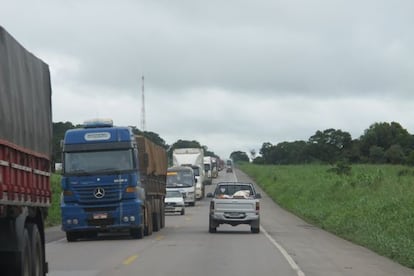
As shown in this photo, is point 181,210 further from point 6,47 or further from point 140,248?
point 6,47

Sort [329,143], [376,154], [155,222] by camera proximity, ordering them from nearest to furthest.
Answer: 1. [155,222]
2. [376,154]
3. [329,143]

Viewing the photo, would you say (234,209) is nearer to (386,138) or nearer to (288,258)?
(288,258)

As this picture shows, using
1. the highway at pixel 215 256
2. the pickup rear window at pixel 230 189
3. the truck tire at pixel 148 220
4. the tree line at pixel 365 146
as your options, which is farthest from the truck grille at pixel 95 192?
the tree line at pixel 365 146

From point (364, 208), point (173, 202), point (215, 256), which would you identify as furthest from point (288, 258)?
point (173, 202)

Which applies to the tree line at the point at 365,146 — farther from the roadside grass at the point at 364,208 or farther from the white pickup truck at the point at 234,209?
the white pickup truck at the point at 234,209

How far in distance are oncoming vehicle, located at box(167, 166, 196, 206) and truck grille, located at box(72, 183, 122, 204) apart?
3217cm

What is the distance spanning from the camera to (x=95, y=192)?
2642 centimetres

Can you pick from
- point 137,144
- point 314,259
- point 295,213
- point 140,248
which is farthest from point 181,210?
point 314,259

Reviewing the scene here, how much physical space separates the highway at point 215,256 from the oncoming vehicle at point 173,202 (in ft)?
58.2

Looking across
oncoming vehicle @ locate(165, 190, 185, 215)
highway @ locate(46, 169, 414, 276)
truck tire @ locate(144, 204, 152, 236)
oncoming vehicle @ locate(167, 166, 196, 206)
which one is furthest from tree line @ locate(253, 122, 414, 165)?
highway @ locate(46, 169, 414, 276)

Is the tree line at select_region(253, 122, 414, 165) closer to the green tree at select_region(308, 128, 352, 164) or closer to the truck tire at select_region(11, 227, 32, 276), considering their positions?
the green tree at select_region(308, 128, 352, 164)

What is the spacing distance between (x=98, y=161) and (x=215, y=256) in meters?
7.21

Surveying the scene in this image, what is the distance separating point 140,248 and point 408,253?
23.8 feet

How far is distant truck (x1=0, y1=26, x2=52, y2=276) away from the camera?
34.2ft
